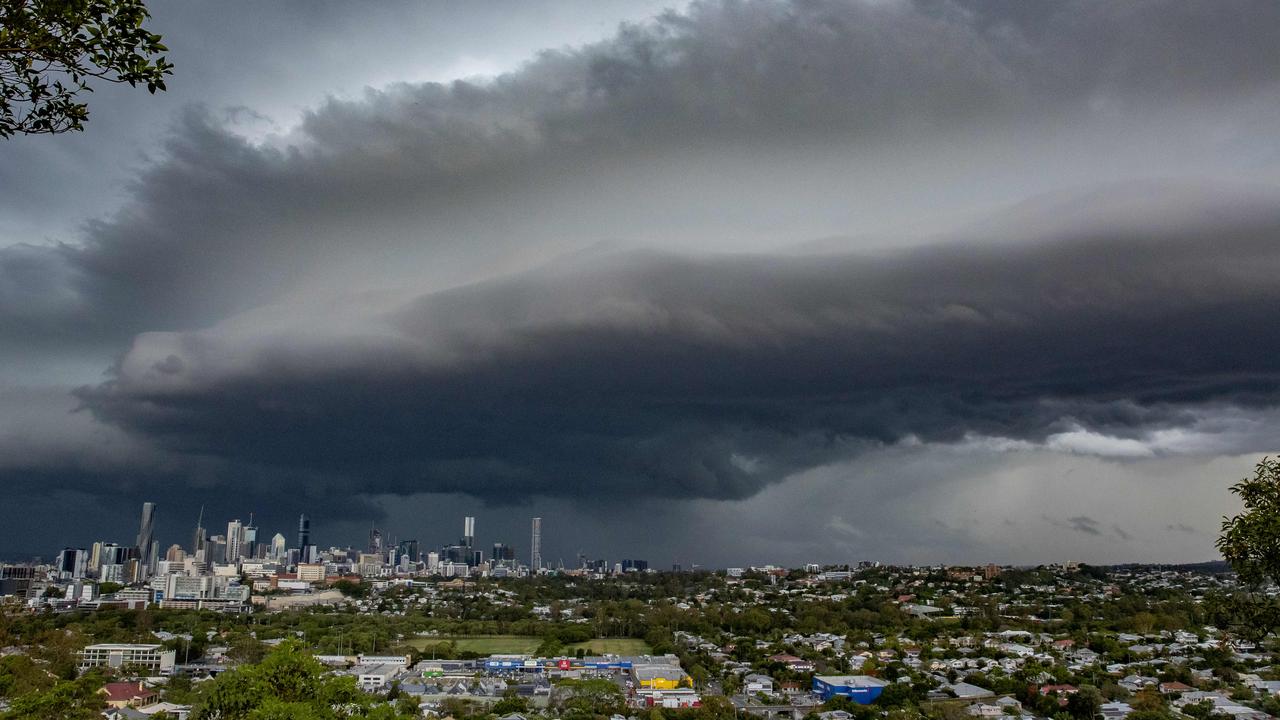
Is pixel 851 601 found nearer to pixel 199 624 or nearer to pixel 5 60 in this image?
pixel 199 624

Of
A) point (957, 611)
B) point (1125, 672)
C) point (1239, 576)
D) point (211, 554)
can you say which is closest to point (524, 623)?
point (957, 611)

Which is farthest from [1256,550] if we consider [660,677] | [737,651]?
[737,651]

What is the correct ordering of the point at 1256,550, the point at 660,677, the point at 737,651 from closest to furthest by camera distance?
1. the point at 1256,550
2. the point at 660,677
3. the point at 737,651

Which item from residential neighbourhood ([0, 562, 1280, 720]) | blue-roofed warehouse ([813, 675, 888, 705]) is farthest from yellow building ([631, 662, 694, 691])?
blue-roofed warehouse ([813, 675, 888, 705])

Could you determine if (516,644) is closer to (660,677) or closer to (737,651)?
(737,651)

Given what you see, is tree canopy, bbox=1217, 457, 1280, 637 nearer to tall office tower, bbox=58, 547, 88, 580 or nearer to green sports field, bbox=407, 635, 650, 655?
green sports field, bbox=407, 635, 650, 655

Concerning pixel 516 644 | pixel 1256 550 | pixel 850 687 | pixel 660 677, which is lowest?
pixel 516 644
